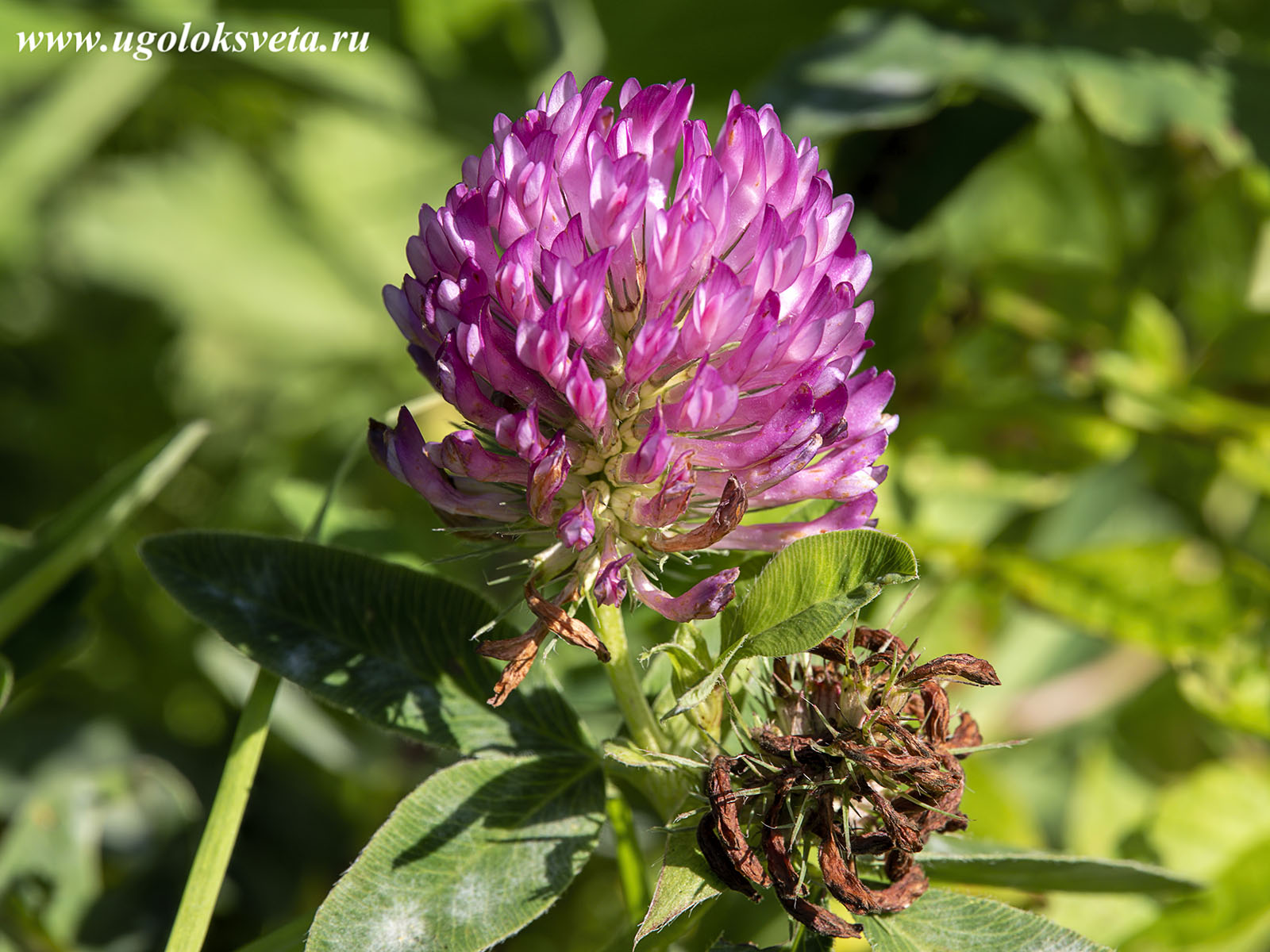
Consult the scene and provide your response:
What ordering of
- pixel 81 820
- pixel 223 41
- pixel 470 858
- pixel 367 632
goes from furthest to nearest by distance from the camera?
1. pixel 223 41
2. pixel 81 820
3. pixel 367 632
4. pixel 470 858

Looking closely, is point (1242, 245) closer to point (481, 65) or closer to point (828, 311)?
point (828, 311)

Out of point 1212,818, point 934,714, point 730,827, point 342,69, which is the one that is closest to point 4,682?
point 730,827

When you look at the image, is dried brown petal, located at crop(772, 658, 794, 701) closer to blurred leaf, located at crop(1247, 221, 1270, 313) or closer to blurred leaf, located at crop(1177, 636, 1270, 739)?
blurred leaf, located at crop(1177, 636, 1270, 739)

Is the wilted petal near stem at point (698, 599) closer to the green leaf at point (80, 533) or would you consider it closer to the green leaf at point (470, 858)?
the green leaf at point (470, 858)

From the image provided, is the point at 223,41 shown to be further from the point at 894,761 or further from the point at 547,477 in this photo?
the point at 894,761

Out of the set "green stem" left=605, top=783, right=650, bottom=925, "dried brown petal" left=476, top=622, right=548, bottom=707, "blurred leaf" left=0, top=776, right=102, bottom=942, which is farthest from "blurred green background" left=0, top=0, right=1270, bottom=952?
"dried brown petal" left=476, top=622, right=548, bottom=707
